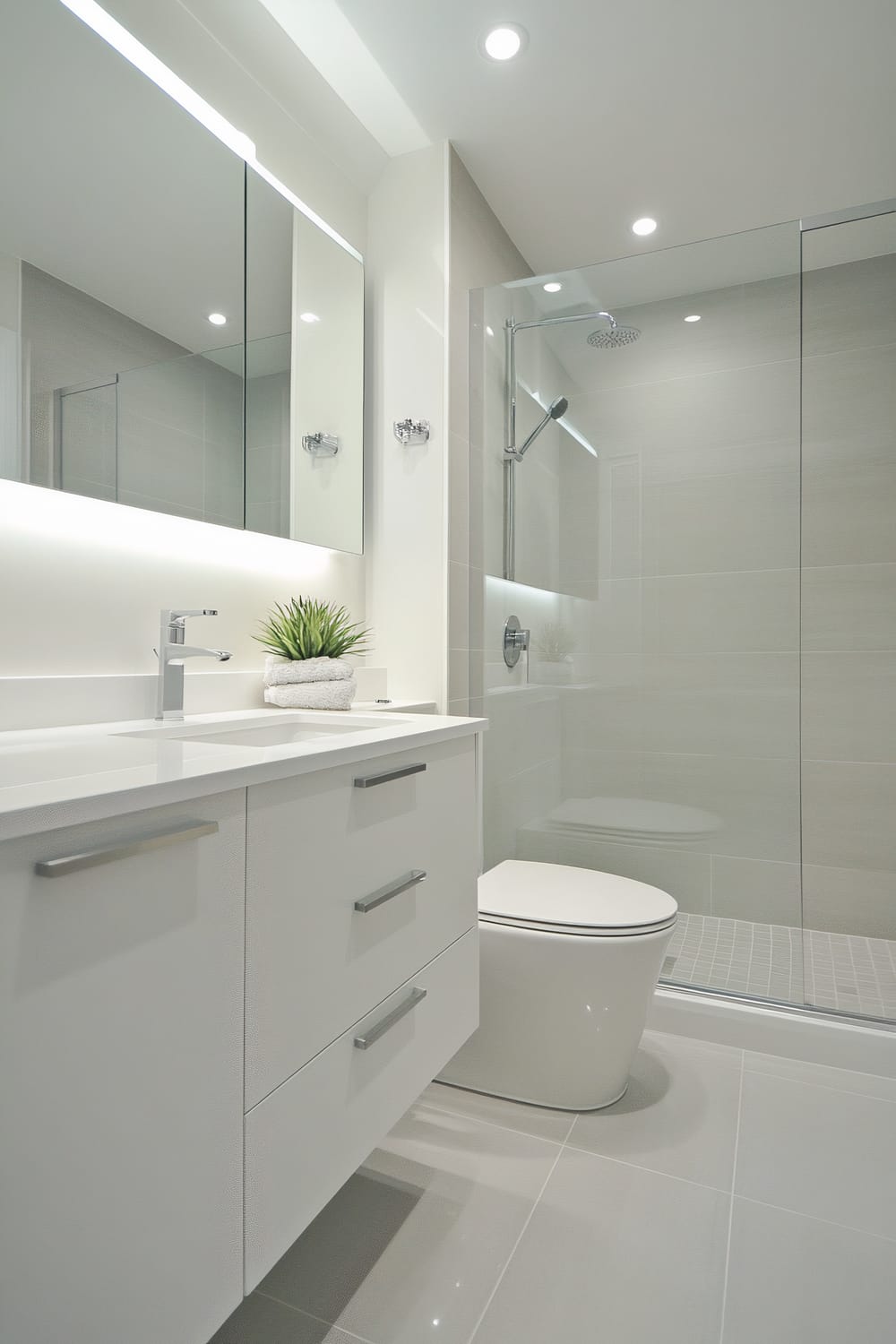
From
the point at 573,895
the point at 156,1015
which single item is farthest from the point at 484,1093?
the point at 156,1015

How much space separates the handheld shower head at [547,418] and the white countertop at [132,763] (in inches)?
47.4

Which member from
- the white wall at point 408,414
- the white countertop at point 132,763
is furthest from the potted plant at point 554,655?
the white countertop at point 132,763

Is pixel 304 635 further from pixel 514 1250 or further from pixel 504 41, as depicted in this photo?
pixel 504 41

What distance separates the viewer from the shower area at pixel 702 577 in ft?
6.47

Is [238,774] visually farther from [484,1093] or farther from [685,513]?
[685,513]

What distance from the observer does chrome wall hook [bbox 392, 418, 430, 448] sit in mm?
2049

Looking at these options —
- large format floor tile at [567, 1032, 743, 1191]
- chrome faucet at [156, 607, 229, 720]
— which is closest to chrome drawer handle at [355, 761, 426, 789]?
chrome faucet at [156, 607, 229, 720]

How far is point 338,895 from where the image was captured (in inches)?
35.7

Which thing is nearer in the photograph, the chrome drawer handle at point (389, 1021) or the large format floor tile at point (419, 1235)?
the chrome drawer handle at point (389, 1021)

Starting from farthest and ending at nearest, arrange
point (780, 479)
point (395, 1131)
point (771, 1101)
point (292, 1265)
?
point (780, 479) < point (771, 1101) < point (395, 1131) < point (292, 1265)

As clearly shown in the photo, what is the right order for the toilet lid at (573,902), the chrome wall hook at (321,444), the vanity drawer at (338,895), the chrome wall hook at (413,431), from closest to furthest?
the vanity drawer at (338,895), the toilet lid at (573,902), the chrome wall hook at (321,444), the chrome wall hook at (413,431)

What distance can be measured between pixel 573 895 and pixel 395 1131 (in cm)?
62

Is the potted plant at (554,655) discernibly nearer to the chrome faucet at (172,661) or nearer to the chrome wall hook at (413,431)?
the chrome wall hook at (413,431)

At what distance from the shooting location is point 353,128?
1.98 m
